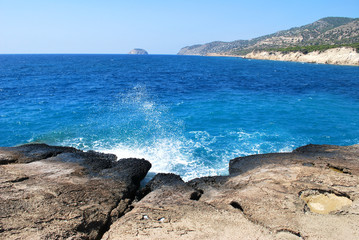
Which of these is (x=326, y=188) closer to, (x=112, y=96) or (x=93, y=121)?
(x=93, y=121)

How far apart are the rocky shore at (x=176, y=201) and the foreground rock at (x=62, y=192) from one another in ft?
0.12

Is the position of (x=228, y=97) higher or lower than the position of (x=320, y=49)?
lower

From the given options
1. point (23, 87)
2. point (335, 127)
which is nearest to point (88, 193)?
point (335, 127)

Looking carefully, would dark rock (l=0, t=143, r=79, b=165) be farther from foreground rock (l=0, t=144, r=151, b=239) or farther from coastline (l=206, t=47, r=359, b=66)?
coastline (l=206, t=47, r=359, b=66)

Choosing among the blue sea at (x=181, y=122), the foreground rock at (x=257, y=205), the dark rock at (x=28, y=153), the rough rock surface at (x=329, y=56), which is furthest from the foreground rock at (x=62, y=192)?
the rough rock surface at (x=329, y=56)

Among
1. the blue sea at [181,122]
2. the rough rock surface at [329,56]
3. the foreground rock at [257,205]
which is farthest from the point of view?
the rough rock surface at [329,56]

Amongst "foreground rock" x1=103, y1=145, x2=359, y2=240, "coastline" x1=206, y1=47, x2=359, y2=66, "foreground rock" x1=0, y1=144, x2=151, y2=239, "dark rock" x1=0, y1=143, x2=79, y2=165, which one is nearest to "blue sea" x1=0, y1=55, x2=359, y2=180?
"dark rock" x1=0, y1=143, x2=79, y2=165

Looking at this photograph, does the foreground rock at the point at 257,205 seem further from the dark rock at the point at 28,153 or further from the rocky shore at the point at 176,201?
the dark rock at the point at 28,153

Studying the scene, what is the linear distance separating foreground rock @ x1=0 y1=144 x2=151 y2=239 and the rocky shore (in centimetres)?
4

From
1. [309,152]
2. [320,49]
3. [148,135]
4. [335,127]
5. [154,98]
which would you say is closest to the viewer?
[309,152]

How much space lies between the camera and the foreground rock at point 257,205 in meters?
7.82

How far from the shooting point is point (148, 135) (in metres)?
21.3

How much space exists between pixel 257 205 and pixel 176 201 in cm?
350

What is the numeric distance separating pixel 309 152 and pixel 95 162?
14260 millimetres
